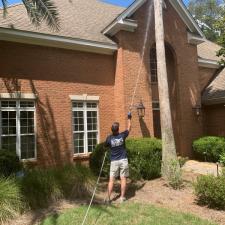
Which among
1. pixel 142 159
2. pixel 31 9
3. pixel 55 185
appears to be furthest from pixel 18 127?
pixel 142 159

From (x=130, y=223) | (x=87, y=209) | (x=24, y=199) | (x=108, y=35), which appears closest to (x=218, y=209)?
(x=130, y=223)

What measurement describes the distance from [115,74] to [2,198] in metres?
9.24

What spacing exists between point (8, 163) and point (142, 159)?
A: 182 inches

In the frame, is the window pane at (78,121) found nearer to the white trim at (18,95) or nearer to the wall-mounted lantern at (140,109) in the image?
the white trim at (18,95)

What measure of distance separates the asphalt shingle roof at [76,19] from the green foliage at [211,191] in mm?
8308

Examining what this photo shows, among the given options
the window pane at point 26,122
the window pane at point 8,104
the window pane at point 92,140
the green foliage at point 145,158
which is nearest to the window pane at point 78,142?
the window pane at point 92,140

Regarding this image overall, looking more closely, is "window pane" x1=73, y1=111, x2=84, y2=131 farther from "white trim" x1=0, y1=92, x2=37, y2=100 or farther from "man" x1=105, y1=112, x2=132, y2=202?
"man" x1=105, y1=112, x2=132, y2=202

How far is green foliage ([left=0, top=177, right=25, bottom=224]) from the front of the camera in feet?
22.5

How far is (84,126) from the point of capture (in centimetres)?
1405

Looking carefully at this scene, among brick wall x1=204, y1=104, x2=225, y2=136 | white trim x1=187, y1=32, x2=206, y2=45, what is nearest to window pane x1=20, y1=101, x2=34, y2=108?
white trim x1=187, y1=32, x2=206, y2=45

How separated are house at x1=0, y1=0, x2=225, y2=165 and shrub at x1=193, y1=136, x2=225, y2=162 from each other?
666mm

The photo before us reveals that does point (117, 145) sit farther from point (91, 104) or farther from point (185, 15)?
point (185, 15)

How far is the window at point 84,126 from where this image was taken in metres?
13.9

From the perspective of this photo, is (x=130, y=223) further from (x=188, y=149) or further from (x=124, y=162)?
(x=188, y=149)
